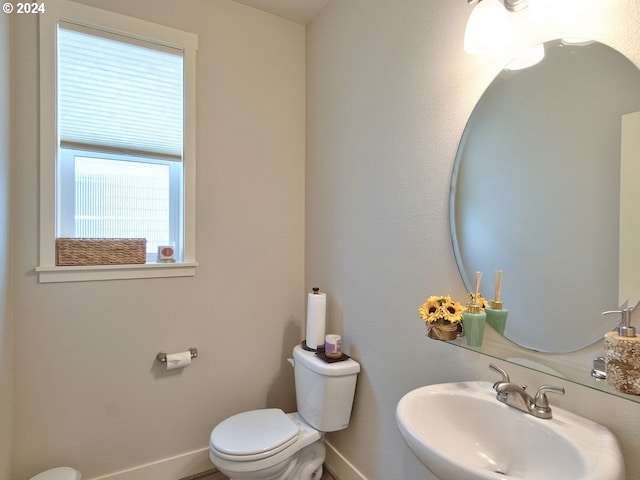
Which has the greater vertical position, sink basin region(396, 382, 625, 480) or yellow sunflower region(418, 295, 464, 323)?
yellow sunflower region(418, 295, 464, 323)

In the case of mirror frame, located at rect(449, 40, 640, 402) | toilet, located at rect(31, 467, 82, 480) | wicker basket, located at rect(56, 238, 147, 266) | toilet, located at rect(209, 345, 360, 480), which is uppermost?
wicker basket, located at rect(56, 238, 147, 266)

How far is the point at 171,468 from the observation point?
185 centimetres

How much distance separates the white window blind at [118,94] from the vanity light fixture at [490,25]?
1.50 meters

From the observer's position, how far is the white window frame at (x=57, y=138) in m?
1.57

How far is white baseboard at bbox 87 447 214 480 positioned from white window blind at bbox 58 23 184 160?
167 centimetres

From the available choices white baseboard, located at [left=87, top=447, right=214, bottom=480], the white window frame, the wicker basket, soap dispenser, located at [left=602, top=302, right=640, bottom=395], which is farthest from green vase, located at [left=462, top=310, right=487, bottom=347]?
white baseboard, located at [left=87, top=447, right=214, bottom=480]

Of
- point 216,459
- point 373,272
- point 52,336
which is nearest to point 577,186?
point 373,272

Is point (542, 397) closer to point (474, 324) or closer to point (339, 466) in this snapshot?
point (474, 324)

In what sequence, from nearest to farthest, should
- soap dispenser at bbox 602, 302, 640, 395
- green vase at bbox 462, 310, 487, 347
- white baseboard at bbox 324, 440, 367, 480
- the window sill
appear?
soap dispenser at bbox 602, 302, 640, 395 < green vase at bbox 462, 310, 487, 347 < the window sill < white baseboard at bbox 324, 440, 367, 480

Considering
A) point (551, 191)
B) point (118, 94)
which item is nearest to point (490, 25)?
point (551, 191)

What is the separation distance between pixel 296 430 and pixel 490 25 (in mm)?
1814

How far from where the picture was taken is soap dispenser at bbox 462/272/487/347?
3.35 ft

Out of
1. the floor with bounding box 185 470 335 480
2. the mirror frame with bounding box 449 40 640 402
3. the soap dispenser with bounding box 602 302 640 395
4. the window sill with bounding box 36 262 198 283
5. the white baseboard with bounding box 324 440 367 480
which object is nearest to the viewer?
the soap dispenser with bounding box 602 302 640 395

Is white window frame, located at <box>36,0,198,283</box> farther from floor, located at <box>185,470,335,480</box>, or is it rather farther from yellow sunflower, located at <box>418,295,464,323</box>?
yellow sunflower, located at <box>418,295,464,323</box>
